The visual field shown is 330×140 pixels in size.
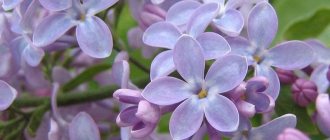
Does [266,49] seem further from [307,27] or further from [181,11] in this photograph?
[307,27]

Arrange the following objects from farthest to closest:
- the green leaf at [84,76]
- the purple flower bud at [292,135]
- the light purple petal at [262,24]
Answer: the green leaf at [84,76] < the light purple petal at [262,24] < the purple flower bud at [292,135]

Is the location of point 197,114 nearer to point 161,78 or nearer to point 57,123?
point 161,78

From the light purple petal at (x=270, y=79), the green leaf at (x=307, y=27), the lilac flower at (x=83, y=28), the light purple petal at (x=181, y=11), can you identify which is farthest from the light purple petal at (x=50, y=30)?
the green leaf at (x=307, y=27)

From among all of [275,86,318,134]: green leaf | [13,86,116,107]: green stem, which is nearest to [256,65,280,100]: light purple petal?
[275,86,318,134]: green leaf

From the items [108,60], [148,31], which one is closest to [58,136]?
[148,31]

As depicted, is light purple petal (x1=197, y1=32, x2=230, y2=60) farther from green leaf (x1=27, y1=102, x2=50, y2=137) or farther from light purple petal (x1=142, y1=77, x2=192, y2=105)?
green leaf (x1=27, y1=102, x2=50, y2=137)

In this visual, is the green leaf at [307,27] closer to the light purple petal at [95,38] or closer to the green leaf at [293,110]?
the green leaf at [293,110]
